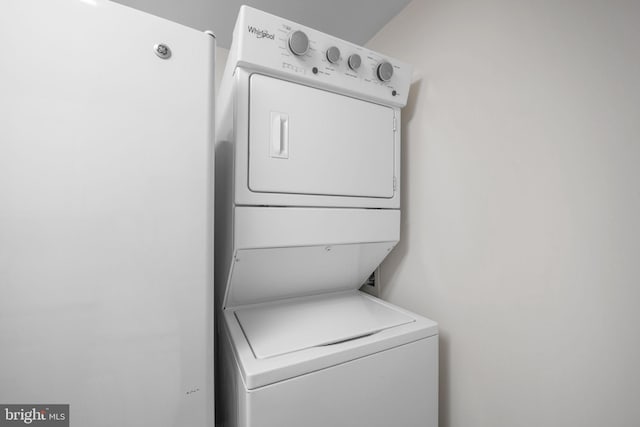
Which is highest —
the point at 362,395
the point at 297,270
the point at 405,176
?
Result: the point at 405,176

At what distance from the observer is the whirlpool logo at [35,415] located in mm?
599

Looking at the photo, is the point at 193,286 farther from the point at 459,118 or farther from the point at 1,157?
the point at 459,118

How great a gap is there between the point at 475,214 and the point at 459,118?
1.57 feet

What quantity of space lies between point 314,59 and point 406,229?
104 centimetres

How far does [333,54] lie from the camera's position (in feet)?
3.69

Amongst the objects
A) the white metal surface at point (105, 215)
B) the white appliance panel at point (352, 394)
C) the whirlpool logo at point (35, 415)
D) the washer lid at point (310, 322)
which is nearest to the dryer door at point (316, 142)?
the white metal surface at point (105, 215)

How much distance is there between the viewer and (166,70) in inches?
29.3

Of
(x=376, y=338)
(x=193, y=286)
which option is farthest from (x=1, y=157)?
(x=376, y=338)

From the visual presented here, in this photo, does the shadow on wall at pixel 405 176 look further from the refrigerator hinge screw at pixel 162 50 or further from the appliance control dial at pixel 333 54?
the refrigerator hinge screw at pixel 162 50

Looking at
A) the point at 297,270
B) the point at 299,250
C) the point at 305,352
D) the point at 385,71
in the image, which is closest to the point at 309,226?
the point at 299,250

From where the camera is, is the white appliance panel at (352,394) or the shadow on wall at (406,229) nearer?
the white appliance panel at (352,394)

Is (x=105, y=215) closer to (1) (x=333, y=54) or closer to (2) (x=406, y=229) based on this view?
(1) (x=333, y=54)

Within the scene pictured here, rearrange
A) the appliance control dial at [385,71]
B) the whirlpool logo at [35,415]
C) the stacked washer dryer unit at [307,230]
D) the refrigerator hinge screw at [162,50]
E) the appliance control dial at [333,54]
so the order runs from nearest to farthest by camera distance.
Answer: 1. the whirlpool logo at [35,415]
2. the refrigerator hinge screw at [162,50]
3. the stacked washer dryer unit at [307,230]
4. the appliance control dial at [333,54]
5. the appliance control dial at [385,71]

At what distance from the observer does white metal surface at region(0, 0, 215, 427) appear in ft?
2.01
